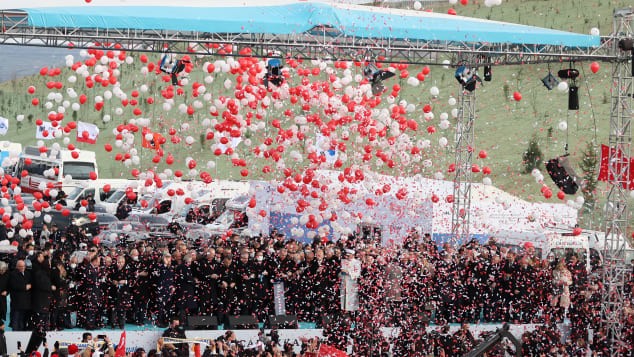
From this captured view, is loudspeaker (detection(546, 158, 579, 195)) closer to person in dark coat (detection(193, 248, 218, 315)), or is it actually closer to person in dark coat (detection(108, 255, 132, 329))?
person in dark coat (detection(193, 248, 218, 315))

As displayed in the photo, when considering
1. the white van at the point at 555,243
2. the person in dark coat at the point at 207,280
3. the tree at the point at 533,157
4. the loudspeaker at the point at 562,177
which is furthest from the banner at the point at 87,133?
the tree at the point at 533,157

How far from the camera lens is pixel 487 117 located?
56625 mm

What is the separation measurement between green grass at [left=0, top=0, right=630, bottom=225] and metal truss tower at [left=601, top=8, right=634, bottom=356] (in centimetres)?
2429

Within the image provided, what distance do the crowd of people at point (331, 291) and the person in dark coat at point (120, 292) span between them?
2 centimetres

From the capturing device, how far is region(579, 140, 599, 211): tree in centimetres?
4083

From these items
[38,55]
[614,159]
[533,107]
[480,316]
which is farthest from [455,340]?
[533,107]

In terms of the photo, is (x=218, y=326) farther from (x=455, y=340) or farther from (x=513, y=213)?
(x=513, y=213)

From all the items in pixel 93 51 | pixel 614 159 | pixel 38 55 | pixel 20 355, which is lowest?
pixel 20 355

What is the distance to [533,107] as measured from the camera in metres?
57.5

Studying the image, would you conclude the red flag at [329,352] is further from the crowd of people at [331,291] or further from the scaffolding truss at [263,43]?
the scaffolding truss at [263,43]

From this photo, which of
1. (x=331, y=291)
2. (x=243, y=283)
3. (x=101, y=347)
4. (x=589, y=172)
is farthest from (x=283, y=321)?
(x=589, y=172)

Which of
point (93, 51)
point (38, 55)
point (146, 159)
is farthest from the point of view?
point (146, 159)

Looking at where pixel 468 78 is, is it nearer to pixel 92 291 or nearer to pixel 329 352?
pixel 329 352

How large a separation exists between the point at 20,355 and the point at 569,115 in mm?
46729
